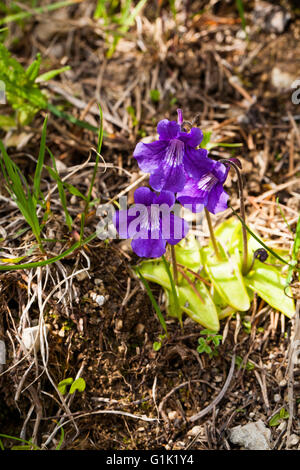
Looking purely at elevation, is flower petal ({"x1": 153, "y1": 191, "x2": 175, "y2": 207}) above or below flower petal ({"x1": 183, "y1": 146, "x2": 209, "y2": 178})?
below

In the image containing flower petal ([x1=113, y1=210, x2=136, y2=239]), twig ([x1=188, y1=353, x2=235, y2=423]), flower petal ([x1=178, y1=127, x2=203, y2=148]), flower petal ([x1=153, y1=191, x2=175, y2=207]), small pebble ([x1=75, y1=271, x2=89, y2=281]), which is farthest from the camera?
small pebble ([x1=75, y1=271, x2=89, y2=281])

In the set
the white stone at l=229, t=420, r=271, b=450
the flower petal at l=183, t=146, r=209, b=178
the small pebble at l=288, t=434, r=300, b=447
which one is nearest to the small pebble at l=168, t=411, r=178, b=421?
the white stone at l=229, t=420, r=271, b=450

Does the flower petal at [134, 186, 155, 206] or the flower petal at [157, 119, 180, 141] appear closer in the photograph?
the flower petal at [157, 119, 180, 141]

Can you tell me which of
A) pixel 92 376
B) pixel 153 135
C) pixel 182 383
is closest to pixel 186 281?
pixel 182 383

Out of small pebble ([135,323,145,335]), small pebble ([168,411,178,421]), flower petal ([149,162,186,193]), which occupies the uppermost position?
flower petal ([149,162,186,193])


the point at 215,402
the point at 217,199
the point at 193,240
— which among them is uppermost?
the point at 217,199

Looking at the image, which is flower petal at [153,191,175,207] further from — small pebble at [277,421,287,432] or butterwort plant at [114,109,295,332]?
small pebble at [277,421,287,432]

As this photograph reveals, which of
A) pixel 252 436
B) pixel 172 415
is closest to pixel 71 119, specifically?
pixel 172 415

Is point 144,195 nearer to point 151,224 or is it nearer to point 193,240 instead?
point 151,224
